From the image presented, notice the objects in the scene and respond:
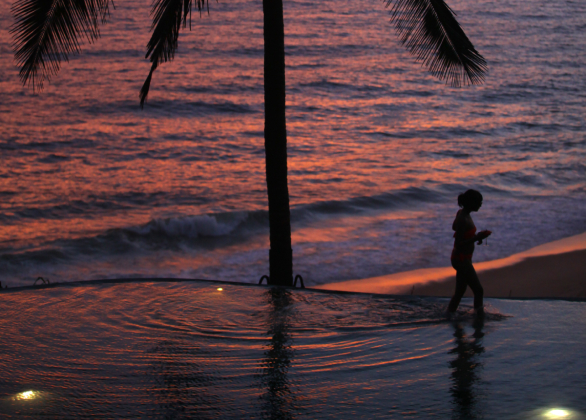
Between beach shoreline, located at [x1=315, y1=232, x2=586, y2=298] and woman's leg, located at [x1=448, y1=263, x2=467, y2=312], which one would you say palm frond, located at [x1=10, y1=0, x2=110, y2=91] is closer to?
woman's leg, located at [x1=448, y1=263, x2=467, y2=312]

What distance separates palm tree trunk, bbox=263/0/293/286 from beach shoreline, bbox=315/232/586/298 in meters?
2.52

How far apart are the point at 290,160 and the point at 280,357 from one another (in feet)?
55.8

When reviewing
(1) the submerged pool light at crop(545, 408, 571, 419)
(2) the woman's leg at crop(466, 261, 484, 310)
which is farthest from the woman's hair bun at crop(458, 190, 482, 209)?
(1) the submerged pool light at crop(545, 408, 571, 419)

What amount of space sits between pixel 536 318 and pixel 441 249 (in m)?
7.22

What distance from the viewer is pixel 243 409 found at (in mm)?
4230

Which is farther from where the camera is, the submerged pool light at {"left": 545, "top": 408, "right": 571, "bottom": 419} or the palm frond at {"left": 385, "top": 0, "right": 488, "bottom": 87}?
the palm frond at {"left": 385, "top": 0, "right": 488, "bottom": 87}

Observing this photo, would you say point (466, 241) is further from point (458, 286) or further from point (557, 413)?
point (557, 413)

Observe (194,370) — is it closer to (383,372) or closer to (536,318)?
(383,372)

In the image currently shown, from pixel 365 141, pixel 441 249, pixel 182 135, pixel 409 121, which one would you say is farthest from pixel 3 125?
pixel 441 249

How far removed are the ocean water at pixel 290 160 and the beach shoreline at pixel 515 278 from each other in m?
0.73

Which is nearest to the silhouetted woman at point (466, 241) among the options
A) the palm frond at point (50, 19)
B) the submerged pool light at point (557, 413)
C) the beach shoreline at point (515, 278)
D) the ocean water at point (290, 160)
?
the submerged pool light at point (557, 413)

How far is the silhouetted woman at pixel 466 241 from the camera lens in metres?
5.63

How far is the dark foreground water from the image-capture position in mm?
4270

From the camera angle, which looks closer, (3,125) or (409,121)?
(3,125)
